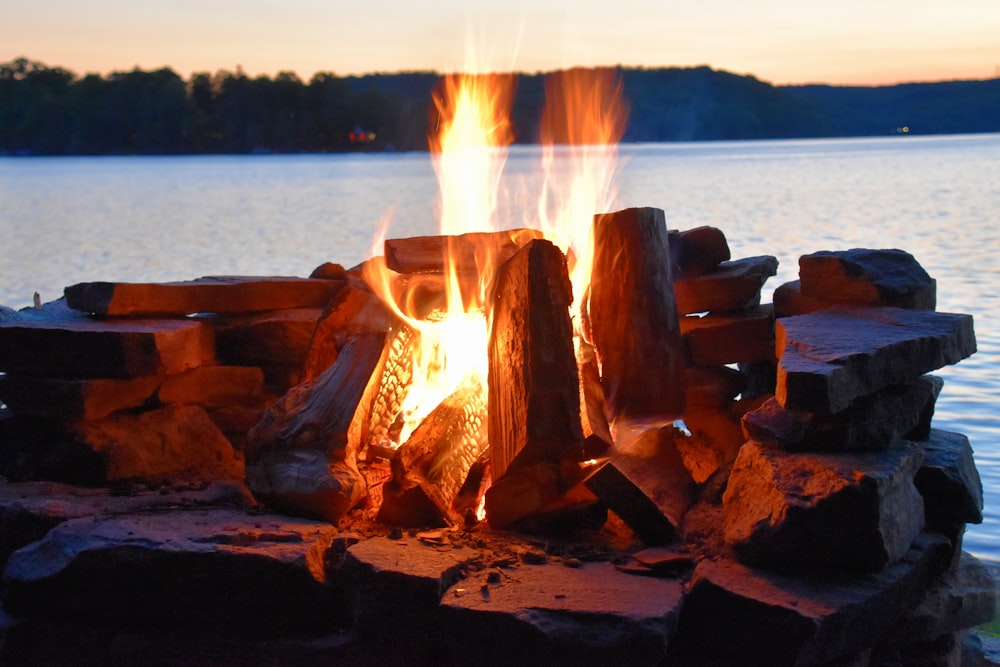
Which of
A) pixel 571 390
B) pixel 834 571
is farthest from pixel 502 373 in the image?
pixel 834 571

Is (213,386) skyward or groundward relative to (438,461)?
skyward

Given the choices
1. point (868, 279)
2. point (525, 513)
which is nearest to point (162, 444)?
point (525, 513)

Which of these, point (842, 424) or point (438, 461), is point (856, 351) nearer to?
point (842, 424)

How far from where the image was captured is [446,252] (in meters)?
3.63

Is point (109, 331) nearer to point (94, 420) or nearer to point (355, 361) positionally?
point (94, 420)

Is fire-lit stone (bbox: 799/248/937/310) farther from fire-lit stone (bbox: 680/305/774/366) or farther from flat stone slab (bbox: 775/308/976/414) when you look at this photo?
fire-lit stone (bbox: 680/305/774/366)

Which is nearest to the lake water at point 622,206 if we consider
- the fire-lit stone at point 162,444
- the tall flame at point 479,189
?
the tall flame at point 479,189

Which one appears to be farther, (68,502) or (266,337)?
(266,337)

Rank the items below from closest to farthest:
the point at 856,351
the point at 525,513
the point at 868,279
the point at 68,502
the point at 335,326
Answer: the point at 856,351 < the point at 525,513 < the point at 68,502 < the point at 868,279 < the point at 335,326

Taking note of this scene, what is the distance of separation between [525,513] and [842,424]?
0.93 m

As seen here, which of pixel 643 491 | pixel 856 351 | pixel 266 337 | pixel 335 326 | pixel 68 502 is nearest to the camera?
pixel 856 351

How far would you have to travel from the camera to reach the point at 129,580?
273 centimetres

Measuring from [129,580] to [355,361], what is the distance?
1009mm

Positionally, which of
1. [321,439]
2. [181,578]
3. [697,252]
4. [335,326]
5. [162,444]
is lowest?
[181,578]
